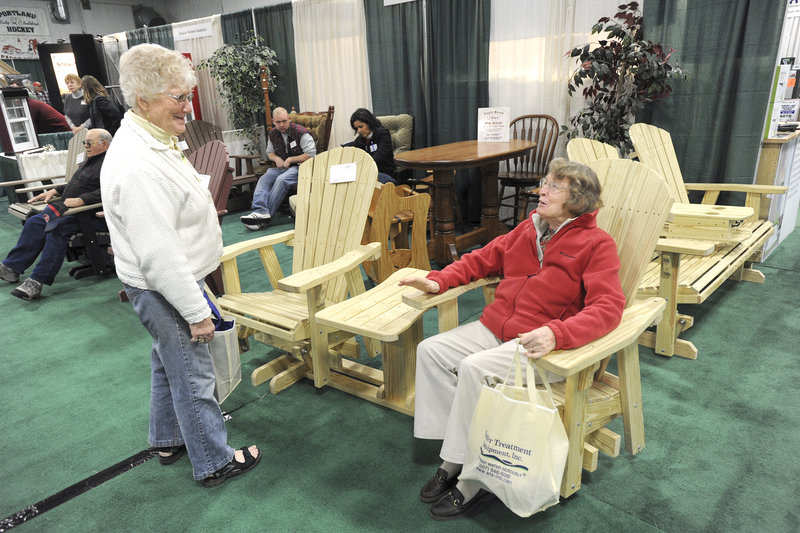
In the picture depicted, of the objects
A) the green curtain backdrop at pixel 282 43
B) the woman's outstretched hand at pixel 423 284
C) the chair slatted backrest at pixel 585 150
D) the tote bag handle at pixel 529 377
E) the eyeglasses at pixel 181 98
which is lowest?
the tote bag handle at pixel 529 377

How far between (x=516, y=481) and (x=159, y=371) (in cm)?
126

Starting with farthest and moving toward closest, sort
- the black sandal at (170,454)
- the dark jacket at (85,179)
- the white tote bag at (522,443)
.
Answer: the dark jacket at (85,179), the black sandal at (170,454), the white tote bag at (522,443)

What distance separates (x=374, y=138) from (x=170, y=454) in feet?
10.2

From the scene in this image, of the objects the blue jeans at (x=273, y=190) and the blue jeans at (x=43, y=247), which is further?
the blue jeans at (x=273, y=190)

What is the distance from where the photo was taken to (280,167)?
552 cm

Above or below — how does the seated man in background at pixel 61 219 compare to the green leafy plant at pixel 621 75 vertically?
below

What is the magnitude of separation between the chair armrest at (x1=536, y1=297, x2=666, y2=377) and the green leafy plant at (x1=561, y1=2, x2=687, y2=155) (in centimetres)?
258

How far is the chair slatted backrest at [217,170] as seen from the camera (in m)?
3.17

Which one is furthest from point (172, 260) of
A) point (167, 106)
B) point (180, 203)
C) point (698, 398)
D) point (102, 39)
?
point (102, 39)

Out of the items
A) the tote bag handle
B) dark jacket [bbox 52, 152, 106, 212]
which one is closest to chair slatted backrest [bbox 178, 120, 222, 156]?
dark jacket [bbox 52, 152, 106, 212]

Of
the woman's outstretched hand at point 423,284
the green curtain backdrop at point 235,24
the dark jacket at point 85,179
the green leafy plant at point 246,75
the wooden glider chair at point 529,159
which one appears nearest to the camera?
the woman's outstretched hand at point 423,284

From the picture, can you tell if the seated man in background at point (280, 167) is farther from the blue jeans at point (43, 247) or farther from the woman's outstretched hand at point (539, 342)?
the woman's outstretched hand at point (539, 342)

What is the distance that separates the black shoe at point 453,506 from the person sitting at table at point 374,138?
10.1 ft

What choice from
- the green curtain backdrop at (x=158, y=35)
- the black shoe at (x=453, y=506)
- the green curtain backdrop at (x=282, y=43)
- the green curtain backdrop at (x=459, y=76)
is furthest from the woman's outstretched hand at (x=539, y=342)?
the green curtain backdrop at (x=158, y=35)
